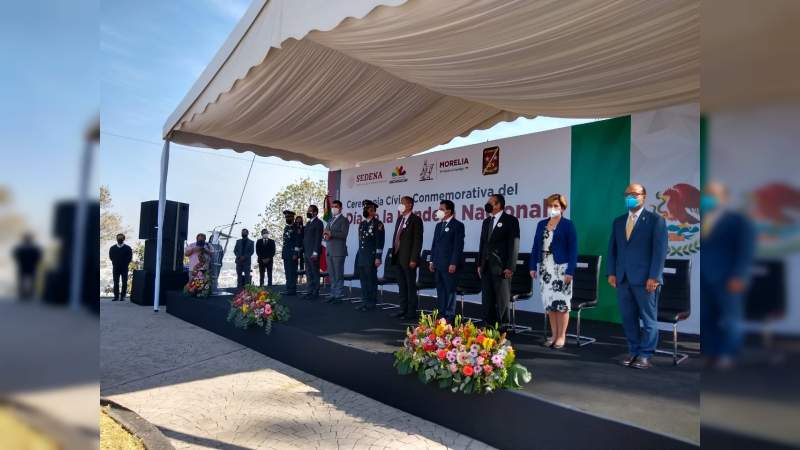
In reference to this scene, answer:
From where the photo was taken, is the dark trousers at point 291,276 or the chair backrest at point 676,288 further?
the dark trousers at point 291,276

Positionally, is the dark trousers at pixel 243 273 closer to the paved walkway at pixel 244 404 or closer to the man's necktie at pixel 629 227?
the paved walkway at pixel 244 404

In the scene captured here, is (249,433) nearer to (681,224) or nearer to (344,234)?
(344,234)

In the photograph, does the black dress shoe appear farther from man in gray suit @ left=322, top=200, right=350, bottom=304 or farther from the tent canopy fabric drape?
man in gray suit @ left=322, top=200, right=350, bottom=304

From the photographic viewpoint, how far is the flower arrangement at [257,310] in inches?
188

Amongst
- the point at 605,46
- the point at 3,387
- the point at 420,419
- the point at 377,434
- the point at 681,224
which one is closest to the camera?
the point at 3,387

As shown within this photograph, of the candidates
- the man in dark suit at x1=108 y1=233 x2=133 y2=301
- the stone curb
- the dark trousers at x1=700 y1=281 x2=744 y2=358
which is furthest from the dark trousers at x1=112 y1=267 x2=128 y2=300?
the dark trousers at x1=700 y1=281 x2=744 y2=358

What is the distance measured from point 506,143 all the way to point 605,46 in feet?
10.1

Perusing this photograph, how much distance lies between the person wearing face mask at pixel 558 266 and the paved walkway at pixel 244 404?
1.42 m

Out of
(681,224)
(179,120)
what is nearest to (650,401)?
(681,224)

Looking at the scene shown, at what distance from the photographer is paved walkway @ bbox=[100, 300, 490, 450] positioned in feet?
9.00

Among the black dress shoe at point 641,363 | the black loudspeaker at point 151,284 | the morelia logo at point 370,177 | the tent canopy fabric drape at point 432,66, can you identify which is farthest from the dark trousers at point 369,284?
the black loudspeaker at point 151,284

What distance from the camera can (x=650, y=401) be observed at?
2.49 metres

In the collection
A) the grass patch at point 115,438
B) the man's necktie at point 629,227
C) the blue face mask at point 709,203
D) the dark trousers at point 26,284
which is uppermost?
the man's necktie at point 629,227

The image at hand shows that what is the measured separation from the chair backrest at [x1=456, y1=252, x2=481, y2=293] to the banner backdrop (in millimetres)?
914
